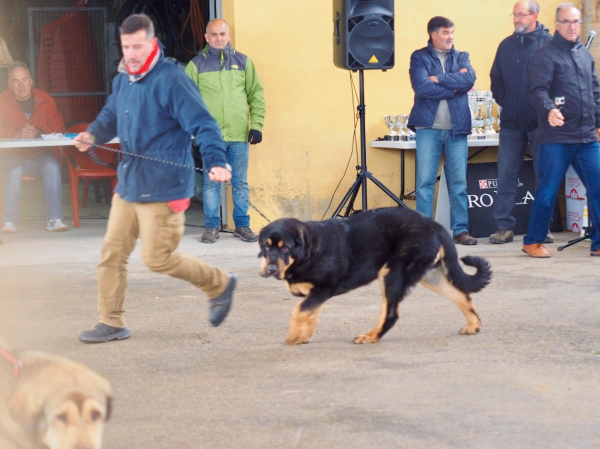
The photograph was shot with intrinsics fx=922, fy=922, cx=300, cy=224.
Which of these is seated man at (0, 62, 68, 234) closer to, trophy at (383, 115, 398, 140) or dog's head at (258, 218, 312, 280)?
trophy at (383, 115, 398, 140)

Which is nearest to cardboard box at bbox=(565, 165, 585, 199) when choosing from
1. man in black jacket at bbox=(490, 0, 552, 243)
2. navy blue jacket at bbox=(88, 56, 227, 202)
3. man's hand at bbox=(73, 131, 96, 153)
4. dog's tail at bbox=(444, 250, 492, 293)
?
man in black jacket at bbox=(490, 0, 552, 243)

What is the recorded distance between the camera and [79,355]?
206 inches

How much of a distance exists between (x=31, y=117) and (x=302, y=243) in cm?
610

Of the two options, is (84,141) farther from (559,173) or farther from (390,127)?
(390,127)

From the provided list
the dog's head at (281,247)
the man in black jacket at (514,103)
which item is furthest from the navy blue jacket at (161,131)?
the man in black jacket at (514,103)

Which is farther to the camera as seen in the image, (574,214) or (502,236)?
(574,214)

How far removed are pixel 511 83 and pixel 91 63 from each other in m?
7.99

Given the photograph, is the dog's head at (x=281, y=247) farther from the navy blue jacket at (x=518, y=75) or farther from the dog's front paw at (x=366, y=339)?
the navy blue jacket at (x=518, y=75)

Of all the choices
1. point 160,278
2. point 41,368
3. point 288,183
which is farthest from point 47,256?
point 41,368

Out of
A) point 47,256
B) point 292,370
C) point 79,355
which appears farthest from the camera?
point 47,256

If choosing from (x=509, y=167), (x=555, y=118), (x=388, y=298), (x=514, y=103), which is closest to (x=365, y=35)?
(x=514, y=103)

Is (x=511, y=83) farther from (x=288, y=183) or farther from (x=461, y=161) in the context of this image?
(x=288, y=183)

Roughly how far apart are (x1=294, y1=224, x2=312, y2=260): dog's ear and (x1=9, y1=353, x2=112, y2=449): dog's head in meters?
2.25

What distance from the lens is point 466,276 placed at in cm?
544
